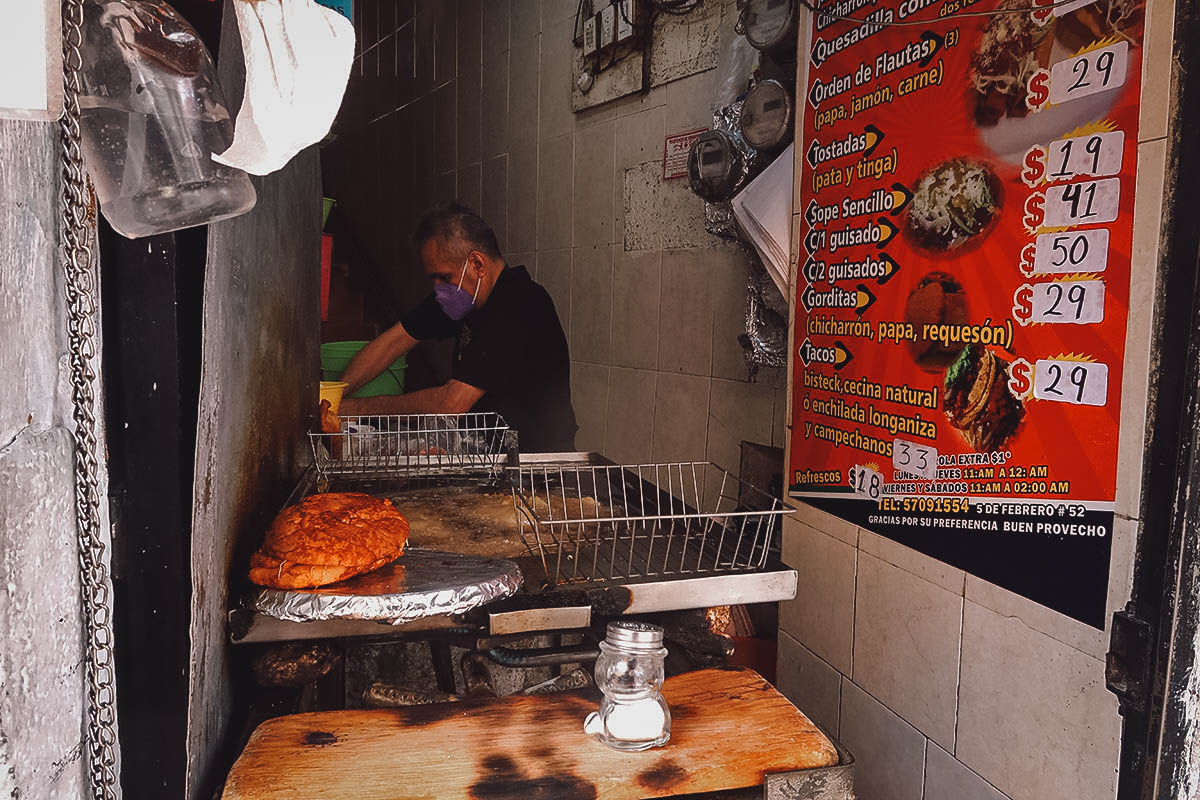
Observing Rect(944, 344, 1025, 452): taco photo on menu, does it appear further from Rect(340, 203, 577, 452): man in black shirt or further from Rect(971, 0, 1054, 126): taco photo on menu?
Rect(340, 203, 577, 452): man in black shirt

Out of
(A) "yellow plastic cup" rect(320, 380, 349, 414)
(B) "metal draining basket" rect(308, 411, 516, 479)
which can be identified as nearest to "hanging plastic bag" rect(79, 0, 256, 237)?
(B) "metal draining basket" rect(308, 411, 516, 479)

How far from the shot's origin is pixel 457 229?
3889mm

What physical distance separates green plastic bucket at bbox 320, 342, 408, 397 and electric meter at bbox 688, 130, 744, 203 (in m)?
2.06

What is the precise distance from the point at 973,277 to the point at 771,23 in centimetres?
121

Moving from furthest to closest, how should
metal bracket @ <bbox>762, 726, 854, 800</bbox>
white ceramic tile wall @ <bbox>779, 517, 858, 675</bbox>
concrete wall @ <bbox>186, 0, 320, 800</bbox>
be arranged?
1. white ceramic tile wall @ <bbox>779, 517, 858, 675</bbox>
2. metal bracket @ <bbox>762, 726, 854, 800</bbox>
3. concrete wall @ <bbox>186, 0, 320, 800</bbox>

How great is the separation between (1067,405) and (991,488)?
28cm

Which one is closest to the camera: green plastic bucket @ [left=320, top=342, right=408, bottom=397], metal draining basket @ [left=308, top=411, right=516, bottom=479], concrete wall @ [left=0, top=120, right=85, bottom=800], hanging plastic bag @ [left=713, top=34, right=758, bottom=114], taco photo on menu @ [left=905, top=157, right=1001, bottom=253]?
concrete wall @ [left=0, top=120, right=85, bottom=800]

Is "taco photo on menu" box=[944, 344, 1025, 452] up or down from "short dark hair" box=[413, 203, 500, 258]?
down

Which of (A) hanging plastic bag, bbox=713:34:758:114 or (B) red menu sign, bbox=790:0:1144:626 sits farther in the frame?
(A) hanging plastic bag, bbox=713:34:758:114

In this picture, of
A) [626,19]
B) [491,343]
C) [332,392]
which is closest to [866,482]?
[491,343]

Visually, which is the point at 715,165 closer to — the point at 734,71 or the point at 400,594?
the point at 734,71

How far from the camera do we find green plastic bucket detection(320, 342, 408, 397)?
4.34 metres

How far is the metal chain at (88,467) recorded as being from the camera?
83 centimetres

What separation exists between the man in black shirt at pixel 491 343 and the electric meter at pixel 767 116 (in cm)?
142
